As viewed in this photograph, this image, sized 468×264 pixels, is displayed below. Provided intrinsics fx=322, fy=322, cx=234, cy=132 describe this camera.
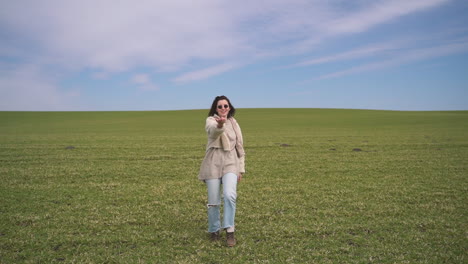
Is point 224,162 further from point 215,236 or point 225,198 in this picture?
point 215,236

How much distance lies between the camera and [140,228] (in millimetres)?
8273

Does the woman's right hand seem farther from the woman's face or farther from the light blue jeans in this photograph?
the light blue jeans

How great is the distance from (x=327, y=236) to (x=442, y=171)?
1148cm

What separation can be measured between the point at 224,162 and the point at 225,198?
0.76m

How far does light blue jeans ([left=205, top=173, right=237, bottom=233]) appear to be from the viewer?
677 cm

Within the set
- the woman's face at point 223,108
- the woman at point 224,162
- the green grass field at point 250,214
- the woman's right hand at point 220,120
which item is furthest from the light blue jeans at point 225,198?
the woman's face at point 223,108

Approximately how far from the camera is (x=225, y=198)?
22.3ft

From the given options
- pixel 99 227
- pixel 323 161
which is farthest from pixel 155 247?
pixel 323 161

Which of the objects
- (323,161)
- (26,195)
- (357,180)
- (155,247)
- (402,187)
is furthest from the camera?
(323,161)

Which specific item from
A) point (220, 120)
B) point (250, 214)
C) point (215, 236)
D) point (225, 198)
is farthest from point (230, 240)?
point (220, 120)

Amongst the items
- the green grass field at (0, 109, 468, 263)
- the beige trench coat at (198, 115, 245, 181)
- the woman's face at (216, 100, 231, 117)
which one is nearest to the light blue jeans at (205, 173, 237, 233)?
the beige trench coat at (198, 115, 245, 181)

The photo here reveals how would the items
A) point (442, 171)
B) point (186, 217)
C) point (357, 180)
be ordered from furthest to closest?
point (442, 171) → point (357, 180) → point (186, 217)

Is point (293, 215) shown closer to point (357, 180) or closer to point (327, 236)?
point (327, 236)

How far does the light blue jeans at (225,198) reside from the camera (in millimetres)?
6773
